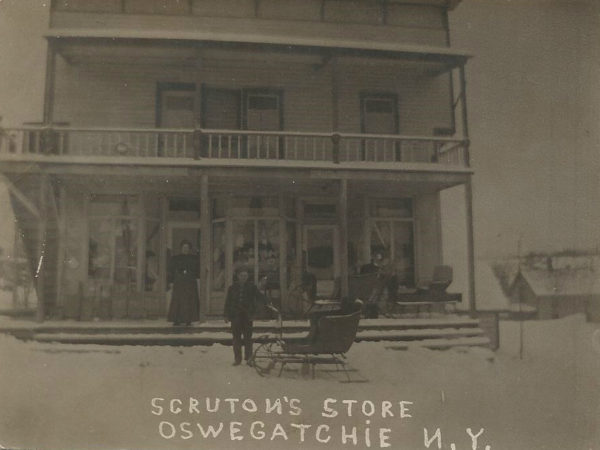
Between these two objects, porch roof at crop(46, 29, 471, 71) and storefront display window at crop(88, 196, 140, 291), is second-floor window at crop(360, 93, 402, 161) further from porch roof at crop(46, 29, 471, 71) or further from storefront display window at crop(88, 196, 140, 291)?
storefront display window at crop(88, 196, 140, 291)

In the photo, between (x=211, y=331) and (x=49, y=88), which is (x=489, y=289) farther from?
(x=49, y=88)

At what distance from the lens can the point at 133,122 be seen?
616 cm

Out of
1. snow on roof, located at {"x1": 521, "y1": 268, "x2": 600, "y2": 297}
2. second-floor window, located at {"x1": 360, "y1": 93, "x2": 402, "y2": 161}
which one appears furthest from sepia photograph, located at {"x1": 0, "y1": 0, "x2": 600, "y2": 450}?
second-floor window, located at {"x1": 360, "y1": 93, "x2": 402, "y2": 161}

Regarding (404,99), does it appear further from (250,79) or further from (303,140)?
(250,79)

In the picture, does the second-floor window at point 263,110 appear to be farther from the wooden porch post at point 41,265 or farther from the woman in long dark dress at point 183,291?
the wooden porch post at point 41,265

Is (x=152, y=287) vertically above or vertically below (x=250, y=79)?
below

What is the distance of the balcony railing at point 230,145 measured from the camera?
5668 mm

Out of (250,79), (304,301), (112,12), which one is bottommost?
(304,301)

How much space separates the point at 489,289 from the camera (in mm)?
5438

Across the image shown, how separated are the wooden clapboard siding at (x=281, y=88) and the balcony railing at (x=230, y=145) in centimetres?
21

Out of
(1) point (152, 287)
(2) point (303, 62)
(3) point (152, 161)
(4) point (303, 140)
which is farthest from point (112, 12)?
(1) point (152, 287)

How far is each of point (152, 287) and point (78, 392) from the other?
1.74m

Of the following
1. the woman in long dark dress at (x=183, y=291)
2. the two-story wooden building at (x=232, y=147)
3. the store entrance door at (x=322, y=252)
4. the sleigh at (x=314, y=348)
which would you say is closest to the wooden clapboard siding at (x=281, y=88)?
the two-story wooden building at (x=232, y=147)

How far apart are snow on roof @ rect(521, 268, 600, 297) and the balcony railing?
1.46 m
